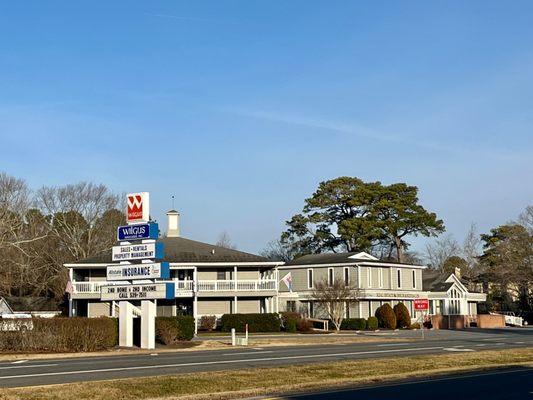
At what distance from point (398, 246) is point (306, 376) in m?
69.0

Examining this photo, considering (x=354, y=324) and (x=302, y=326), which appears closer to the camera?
(x=302, y=326)

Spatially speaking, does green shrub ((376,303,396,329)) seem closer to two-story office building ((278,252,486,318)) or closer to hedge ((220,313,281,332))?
two-story office building ((278,252,486,318))

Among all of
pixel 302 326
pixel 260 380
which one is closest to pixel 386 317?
pixel 302 326

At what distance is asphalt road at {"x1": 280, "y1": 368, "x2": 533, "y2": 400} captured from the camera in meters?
15.5

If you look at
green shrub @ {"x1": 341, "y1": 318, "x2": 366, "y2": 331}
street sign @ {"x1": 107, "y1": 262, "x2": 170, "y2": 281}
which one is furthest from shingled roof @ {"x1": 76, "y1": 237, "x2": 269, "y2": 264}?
street sign @ {"x1": 107, "y1": 262, "x2": 170, "y2": 281}

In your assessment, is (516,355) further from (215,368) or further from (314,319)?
(314,319)

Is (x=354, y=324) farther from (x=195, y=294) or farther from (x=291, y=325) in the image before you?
(x=195, y=294)

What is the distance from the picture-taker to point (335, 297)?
5522 centimetres

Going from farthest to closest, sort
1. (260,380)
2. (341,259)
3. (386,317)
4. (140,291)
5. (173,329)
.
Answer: (341,259)
(386,317)
(173,329)
(140,291)
(260,380)

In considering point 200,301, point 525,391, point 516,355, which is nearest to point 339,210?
point 200,301

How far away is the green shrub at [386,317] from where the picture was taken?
6016 cm

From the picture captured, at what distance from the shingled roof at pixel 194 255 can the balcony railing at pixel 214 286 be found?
1.65 metres

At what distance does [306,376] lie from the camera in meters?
19.0

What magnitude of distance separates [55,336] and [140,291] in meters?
4.91
